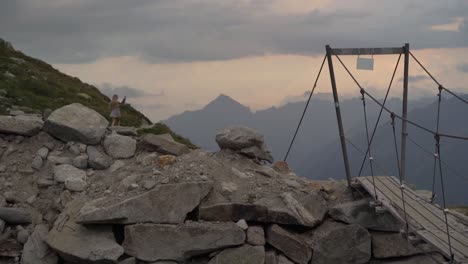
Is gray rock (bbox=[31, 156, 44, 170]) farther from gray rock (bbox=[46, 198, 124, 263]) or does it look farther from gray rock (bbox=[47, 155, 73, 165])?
gray rock (bbox=[46, 198, 124, 263])

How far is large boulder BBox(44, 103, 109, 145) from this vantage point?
50.6 ft

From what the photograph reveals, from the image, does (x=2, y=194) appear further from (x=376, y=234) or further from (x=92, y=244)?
(x=376, y=234)

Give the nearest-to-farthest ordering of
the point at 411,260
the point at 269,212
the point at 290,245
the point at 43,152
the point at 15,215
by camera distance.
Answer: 1. the point at 290,245
2. the point at 269,212
3. the point at 15,215
4. the point at 411,260
5. the point at 43,152

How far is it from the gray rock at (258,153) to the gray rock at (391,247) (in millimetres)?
3744

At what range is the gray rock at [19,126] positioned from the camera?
15.4m

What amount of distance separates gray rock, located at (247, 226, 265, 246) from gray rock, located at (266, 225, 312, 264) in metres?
0.24

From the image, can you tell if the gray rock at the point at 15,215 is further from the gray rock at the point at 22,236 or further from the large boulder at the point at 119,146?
the large boulder at the point at 119,146

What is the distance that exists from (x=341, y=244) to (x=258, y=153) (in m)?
3.58

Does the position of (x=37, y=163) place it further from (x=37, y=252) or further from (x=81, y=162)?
(x=37, y=252)

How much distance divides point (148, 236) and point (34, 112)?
778 cm

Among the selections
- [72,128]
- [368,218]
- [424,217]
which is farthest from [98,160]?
[424,217]

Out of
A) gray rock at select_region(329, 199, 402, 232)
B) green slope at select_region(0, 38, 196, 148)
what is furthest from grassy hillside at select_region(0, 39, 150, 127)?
gray rock at select_region(329, 199, 402, 232)

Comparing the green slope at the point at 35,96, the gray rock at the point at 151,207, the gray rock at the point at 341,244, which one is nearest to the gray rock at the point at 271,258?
the gray rock at the point at 341,244

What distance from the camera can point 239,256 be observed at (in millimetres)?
12961
